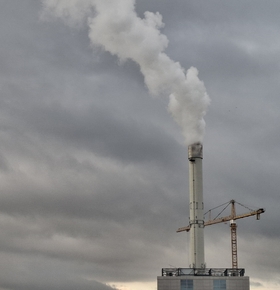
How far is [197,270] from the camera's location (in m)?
141

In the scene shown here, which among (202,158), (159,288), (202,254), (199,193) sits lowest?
(159,288)

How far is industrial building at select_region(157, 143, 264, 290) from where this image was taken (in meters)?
138

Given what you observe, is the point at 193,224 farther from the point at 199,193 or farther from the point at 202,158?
the point at 202,158

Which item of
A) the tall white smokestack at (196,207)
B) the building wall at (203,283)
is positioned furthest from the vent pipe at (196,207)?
the building wall at (203,283)

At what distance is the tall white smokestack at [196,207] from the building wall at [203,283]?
15.9 ft

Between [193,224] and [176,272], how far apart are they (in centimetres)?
1231

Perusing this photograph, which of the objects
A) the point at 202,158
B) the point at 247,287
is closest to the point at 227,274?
the point at 247,287

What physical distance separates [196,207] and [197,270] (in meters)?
15.0

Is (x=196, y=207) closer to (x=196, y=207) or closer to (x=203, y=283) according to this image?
(x=196, y=207)

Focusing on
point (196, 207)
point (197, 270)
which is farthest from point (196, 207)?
point (197, 270)

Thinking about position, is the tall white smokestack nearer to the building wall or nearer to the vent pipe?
the vent pipe

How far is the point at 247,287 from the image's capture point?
5394 inches

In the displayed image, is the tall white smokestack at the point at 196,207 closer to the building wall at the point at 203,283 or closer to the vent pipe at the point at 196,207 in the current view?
the vent pipe at the point at 196,207

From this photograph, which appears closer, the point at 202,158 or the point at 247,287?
the point at 247,287
